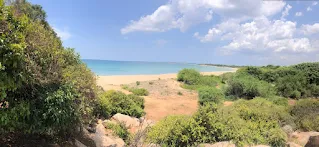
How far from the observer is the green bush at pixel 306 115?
29.8 ft

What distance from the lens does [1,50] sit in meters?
3.68

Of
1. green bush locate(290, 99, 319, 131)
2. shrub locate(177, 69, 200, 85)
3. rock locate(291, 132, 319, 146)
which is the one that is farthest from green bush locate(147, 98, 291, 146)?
shrub locate(177, 69, 200, 85)

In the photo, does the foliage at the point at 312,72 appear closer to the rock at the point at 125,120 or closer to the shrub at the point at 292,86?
the shrub at the point at 292,86

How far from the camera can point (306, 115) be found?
9867 mm

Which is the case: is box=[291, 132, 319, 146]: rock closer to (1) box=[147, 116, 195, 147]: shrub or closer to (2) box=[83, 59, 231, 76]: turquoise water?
Result: (1) box=[147, 116, 195, 147]: shrub

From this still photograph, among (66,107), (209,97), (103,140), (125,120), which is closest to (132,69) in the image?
(209,97)

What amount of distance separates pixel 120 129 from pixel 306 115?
7847 millimetres

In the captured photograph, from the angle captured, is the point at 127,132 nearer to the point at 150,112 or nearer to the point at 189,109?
the point at 150,112

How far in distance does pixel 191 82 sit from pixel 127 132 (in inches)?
708

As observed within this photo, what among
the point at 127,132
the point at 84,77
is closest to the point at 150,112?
the point at 127,132

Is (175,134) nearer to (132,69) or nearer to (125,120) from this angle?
(125,120)

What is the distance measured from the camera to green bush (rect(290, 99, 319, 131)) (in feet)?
29.8

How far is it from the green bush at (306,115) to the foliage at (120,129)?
698 cm

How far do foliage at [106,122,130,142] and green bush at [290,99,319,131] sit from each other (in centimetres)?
698
